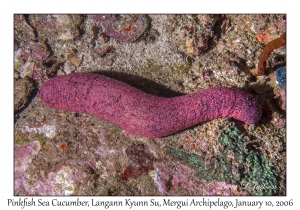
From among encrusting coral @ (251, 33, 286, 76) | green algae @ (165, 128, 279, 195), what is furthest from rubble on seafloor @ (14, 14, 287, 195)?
encrusting coral @ (251, 33, 286, 76)

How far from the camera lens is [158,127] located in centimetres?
357

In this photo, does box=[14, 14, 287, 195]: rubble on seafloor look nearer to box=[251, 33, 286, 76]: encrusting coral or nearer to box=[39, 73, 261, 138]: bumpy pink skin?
box=[251, 33, 286, 76]: encrusting coral

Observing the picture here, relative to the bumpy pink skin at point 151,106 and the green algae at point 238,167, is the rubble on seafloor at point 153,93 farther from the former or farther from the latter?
the bumpy pink skin at point 151,106

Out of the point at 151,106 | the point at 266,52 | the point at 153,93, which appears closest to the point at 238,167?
the point at 151,106

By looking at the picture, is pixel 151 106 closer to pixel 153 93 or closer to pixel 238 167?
pixel 153 93

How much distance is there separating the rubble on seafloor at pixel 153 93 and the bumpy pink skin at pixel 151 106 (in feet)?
0.92

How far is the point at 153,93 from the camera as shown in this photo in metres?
4.32

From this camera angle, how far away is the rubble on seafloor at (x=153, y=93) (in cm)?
352

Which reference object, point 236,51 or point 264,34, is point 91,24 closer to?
point 236,51

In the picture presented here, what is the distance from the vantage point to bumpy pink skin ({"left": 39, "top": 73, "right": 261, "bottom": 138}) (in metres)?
3.58

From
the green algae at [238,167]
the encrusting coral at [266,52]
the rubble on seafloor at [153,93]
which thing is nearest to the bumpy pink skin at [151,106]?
the rubble on seafloor at [153,93]

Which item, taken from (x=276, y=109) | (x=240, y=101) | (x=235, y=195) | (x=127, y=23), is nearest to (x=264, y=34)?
(x=276, y=109)

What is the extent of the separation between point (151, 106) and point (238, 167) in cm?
178
